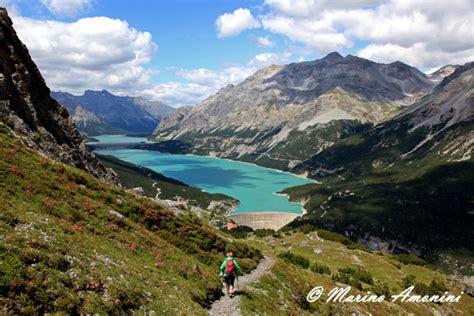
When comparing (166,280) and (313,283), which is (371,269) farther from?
(166,280)

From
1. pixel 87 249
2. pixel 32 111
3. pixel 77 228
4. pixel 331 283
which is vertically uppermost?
pixel 32 111

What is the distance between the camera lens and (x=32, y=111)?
171 ft

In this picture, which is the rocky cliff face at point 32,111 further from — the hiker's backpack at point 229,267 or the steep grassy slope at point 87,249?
the hiker's backpack at point 229,267

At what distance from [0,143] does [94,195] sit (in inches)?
403

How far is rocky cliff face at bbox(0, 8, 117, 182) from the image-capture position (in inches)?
1751

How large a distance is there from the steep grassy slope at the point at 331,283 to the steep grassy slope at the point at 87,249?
4416 mm

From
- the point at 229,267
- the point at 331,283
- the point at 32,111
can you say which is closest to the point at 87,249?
the point at 229,267

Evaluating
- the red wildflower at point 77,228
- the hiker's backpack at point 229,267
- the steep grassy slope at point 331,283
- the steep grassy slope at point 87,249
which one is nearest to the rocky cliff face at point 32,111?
the steep grassy slope at point 87,249

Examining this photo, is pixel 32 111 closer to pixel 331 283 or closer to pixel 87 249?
pixel 87 249

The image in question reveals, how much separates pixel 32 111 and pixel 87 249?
38340 mm

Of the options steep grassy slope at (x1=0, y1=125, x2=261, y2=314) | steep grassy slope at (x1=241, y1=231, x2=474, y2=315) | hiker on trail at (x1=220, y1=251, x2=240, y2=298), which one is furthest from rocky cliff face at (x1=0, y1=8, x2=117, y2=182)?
steep grassy slope at (x1=241, y1=231, x2=474, y2=315)

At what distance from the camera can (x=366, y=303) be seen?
45281 mm

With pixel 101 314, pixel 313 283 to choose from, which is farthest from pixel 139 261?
pixel 313 283

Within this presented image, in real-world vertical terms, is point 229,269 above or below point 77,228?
below
